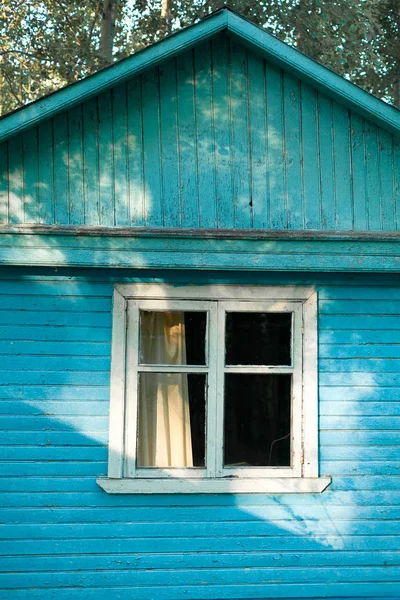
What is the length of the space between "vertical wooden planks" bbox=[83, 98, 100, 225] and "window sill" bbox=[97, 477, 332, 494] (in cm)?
197

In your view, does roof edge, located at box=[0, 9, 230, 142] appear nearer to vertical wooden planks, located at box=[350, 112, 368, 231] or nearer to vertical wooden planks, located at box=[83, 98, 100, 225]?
vertical wooden planks, located at box=[83, 98, 100, 225]

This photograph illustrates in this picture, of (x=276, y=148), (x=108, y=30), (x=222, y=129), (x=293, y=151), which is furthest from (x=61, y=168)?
(x=108, y=30)

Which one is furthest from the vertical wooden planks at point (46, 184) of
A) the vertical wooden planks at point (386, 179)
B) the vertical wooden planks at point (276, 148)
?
the vertical wooden planks at point (386, 179)

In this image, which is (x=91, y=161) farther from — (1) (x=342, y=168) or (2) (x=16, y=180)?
(1) (x=342, y=168)

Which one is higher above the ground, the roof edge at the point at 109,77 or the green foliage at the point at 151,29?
the green foliage at the point at 151,29

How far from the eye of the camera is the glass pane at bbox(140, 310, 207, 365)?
6.04 meters

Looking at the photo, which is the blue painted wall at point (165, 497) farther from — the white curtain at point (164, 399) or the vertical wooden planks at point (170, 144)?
the vertical wooden planks at point (170, 144)

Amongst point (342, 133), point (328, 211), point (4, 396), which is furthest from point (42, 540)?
point (342, 133)

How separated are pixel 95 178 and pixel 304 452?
261cm

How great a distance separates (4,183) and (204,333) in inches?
73.8

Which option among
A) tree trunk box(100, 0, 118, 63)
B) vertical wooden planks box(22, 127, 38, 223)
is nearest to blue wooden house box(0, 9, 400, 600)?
vertical wooden planks box(22, 127, 38, 223)

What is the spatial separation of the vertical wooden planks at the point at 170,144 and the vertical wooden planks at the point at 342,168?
1.22m

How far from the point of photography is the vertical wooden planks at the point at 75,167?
5.84m

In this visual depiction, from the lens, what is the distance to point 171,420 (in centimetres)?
606
